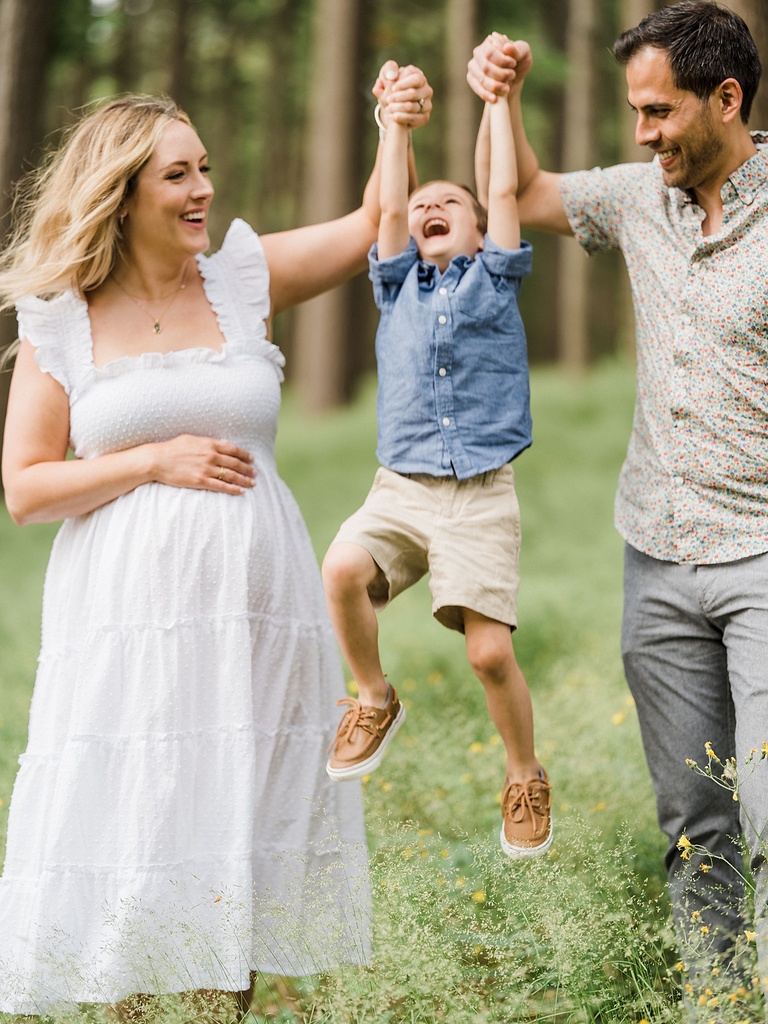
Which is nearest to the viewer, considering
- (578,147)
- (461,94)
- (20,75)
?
(20,75)

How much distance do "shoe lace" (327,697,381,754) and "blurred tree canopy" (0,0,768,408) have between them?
6885 mm

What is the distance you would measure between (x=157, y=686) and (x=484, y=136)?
1833mm

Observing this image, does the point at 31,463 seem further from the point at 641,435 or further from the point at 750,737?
the point at 750,737

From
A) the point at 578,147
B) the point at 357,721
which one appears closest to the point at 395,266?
the point at 357,721

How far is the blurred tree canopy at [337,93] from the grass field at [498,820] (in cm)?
382

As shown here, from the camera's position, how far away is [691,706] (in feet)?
11.0

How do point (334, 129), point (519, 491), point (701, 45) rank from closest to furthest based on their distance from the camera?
point (701, 45) → point (519, 491) → point (334, 129)

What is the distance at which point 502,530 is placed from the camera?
3.37m

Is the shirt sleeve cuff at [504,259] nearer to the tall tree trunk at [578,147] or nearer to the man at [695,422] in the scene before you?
the man at [695,422]

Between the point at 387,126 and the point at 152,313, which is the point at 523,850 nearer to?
the point at 152,313

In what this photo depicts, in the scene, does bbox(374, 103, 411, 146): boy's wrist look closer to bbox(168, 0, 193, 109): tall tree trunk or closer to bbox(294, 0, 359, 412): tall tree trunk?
bbox(294, 0, 359, 412): tall tree trunk

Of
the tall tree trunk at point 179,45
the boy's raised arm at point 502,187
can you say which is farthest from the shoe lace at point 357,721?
the tall tree trunk at point 179,45

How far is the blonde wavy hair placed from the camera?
3447 mm

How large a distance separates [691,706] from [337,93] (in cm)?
1158
